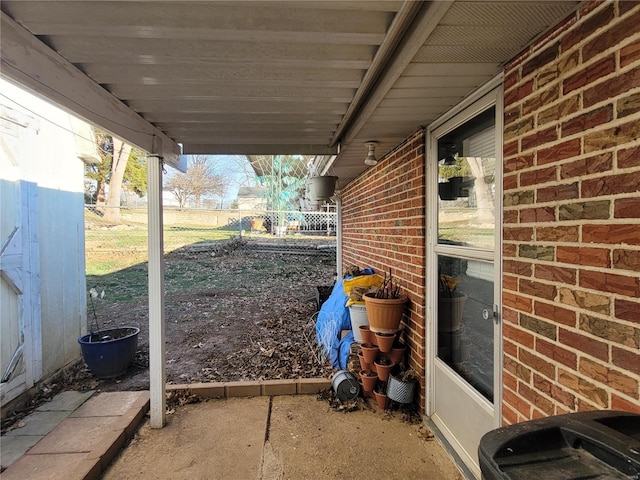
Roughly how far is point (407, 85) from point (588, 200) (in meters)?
1.04

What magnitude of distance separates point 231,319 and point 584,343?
17.5ft

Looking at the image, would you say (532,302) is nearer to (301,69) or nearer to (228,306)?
(301,69)

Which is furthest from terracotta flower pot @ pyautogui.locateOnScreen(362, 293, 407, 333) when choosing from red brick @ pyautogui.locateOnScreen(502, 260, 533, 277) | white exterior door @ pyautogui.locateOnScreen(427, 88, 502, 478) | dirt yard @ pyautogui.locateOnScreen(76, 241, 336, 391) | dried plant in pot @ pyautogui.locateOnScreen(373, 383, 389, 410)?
red brick @ pyautogui.locateOnScreen(502, 260, 533, 277)

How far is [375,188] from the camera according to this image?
405cm

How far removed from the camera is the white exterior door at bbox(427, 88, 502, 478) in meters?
1.94

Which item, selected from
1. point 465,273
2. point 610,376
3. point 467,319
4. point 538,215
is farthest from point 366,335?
point 610,376

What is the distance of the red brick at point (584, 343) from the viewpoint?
116 centimetres

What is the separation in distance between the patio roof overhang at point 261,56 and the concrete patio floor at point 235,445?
223cm

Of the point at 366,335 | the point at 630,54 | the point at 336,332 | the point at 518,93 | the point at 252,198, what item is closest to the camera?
the point at 630,54

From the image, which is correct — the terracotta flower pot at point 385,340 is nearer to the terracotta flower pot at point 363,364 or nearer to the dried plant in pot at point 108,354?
the terracotta flower pot at point 363,364

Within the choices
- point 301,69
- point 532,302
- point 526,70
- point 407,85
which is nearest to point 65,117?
point 301,69

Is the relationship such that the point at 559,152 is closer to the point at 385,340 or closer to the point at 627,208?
the point at 627,208

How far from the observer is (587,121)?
1226mm

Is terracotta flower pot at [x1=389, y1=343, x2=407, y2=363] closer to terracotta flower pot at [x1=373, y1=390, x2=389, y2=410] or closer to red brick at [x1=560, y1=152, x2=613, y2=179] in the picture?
terracotta flower pot at [x1=373, y1=390, x2=389, y2=410]
